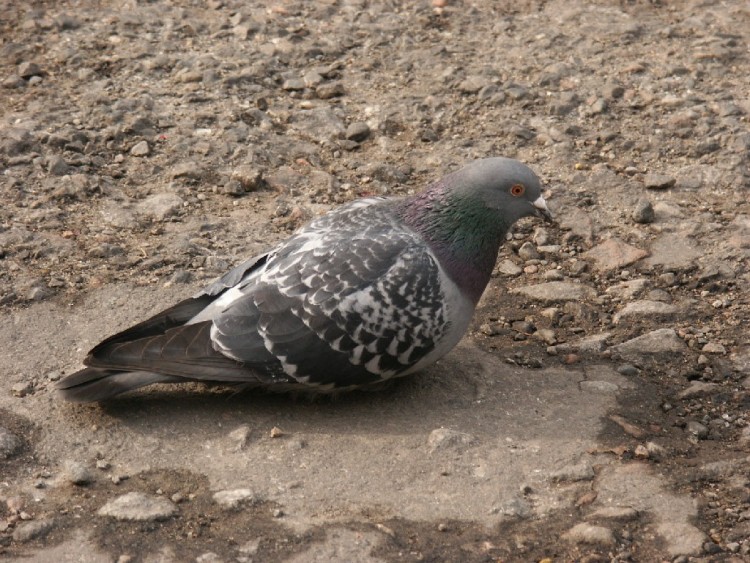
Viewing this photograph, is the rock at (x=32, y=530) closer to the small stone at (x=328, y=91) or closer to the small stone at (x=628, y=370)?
the small stone at (x=628, y=370)

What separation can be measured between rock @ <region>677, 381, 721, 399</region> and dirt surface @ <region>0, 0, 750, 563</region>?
12mm

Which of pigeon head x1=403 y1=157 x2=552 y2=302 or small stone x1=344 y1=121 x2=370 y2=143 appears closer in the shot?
pigeon head x1=403 y1=157 x2=552 y2=302

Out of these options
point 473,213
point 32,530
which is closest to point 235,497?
point 32,530

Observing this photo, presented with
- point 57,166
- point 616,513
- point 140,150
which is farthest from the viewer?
point 140,150

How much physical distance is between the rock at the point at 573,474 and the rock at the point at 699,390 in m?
0.77

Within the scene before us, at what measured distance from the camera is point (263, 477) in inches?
166

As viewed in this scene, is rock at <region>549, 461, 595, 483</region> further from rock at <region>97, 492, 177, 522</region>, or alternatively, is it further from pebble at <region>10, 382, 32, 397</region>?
pebble at <region>10, 382, 32, 397</region>

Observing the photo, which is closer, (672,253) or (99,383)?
(99,383)

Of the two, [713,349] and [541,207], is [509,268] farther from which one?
[713,349]

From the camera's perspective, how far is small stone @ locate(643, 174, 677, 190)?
627cm

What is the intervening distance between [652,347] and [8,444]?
9.18ft

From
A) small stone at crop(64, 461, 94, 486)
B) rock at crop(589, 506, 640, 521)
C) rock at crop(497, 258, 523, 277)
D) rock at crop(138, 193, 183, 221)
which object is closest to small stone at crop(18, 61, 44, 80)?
rock at crop(138, 193, 183, 221)

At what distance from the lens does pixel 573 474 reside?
168 inches

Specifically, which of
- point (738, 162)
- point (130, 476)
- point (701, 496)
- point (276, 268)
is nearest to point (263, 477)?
point (130, 476)
